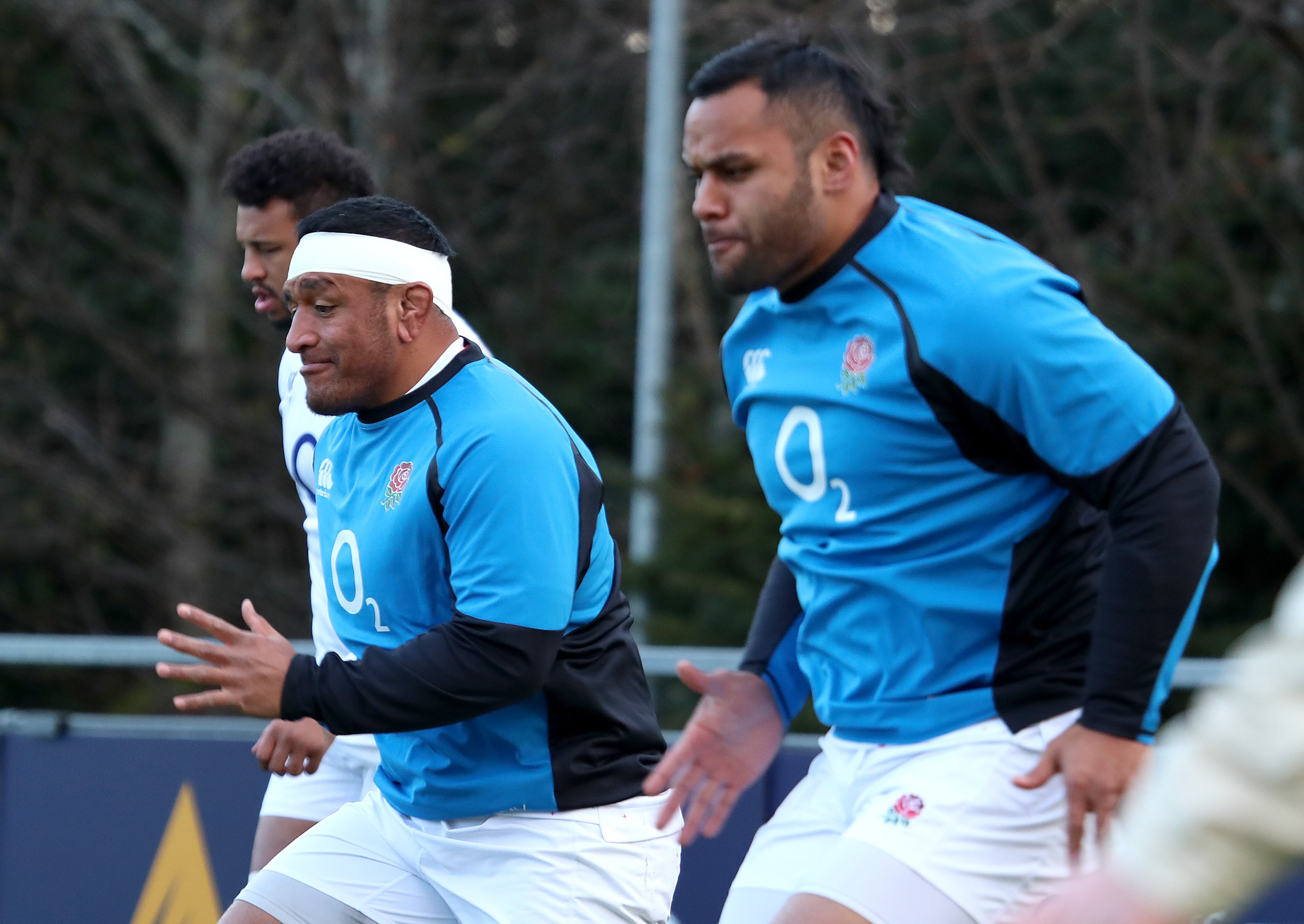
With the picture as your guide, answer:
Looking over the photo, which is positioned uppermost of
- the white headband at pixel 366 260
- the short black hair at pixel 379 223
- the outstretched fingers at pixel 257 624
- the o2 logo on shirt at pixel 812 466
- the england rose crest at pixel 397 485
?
the short black hair at pixel 379 223

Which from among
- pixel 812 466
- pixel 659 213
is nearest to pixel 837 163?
pixel 812 466

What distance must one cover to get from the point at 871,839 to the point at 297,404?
2.28 m

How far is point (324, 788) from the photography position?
443 cm

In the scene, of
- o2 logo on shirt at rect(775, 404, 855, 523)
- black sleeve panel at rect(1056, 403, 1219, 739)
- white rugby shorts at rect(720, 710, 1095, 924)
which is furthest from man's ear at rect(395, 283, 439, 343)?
black sleeve panel at rect(1056, 403, 1219, 739)

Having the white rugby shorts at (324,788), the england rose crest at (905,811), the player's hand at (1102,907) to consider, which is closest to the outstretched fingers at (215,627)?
the white rugby shorts at (324,788)

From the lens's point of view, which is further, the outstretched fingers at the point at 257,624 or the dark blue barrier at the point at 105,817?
the dark blue barrier at the point at 105,817

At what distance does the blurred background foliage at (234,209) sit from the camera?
1309 centimetres

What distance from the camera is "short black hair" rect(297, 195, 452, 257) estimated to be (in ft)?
12.3

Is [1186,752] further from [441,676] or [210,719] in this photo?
[210,719]

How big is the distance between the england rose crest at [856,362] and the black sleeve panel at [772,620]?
1.68ft

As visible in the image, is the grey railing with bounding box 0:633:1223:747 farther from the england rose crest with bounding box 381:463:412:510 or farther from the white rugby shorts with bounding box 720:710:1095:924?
the white rugby shorts with bounding box 720:710:1095:924

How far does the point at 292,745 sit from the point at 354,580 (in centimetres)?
73

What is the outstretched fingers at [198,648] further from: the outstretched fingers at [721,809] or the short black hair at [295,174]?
the short black hair at [295,174]

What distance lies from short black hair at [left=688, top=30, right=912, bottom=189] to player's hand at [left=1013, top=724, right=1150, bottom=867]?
1.18m
